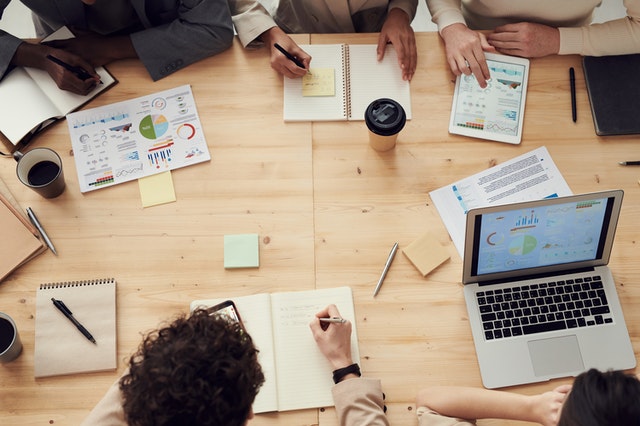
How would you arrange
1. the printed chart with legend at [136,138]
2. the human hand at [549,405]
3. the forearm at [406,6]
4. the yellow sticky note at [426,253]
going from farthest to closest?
the forearm at [406,6]
the printed chart with legend at [136,138]
the yellow sticky note at [426,253]
the human hand at [549,405]

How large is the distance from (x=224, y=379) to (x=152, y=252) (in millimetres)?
490

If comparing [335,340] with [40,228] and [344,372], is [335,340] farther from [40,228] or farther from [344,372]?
[40,228]

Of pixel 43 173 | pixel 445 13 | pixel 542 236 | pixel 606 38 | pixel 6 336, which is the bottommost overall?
pixel 6 336

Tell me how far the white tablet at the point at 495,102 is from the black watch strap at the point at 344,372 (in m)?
0.64

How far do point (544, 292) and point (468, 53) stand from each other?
2.12 ft

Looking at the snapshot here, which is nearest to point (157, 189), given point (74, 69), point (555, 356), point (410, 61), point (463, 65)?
point (74, 69)

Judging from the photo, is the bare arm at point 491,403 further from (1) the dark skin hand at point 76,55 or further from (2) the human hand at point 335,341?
(1) the dark skin hand at point 76,55

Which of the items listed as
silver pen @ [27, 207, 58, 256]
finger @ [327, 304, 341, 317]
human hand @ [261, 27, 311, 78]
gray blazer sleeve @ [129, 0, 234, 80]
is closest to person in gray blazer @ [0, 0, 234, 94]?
gray blazer sleeve @ [129, 0, 234, 80]

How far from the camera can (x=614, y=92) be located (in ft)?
4.72

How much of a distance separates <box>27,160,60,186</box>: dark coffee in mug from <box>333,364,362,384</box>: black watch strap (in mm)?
793

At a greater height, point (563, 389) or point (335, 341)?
point (563, 389)

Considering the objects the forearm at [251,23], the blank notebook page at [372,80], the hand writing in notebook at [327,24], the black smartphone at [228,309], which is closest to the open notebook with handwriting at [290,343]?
the black smartphone at [228,309]

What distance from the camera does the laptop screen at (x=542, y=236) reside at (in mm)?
1095

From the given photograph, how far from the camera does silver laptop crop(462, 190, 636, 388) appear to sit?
1119 mm
